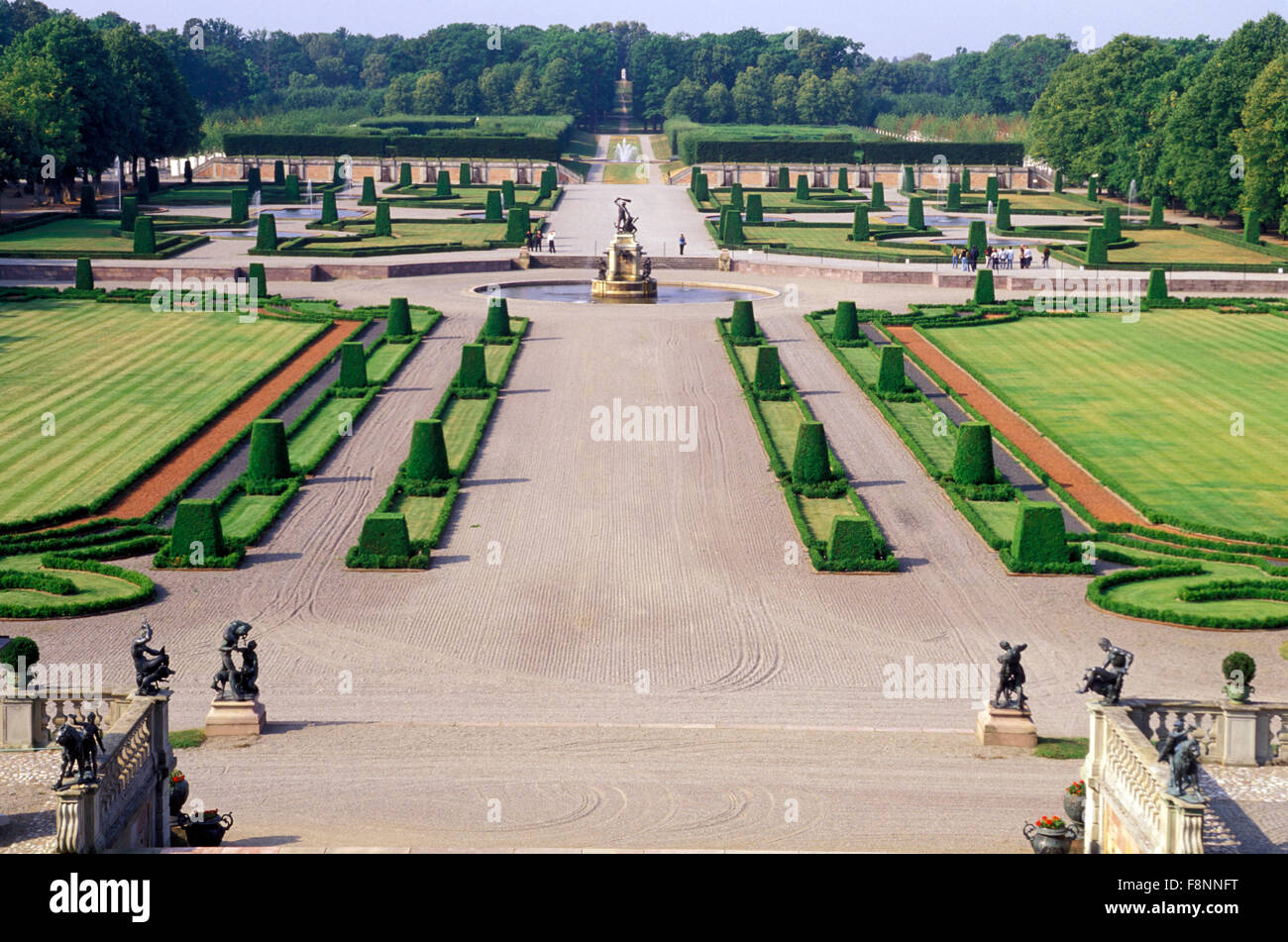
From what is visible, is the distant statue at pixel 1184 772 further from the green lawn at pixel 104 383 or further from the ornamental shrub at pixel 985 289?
the ornamental shrub at pixel 985 289

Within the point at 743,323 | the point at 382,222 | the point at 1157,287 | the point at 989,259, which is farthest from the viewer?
the point at 382,222

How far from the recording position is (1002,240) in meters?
89.6

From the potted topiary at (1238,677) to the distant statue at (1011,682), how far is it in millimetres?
2946

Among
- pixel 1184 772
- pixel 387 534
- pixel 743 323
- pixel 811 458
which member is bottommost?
pixel 387 534

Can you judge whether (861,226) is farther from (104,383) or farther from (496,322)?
(104,383)

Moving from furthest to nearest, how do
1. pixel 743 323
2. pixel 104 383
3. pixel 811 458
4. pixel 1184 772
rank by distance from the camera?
pixel 743 323 < pixel 104 383 < pixel 811 458 < pixel 1184 772

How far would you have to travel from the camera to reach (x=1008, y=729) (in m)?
24.1

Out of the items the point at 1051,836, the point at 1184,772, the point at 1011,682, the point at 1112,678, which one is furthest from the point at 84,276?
the point at 1184,772

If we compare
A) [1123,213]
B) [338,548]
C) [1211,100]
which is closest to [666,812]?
[338,548]

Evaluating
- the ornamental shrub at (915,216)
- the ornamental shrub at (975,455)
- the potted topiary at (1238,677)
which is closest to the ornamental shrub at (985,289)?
the ornamental shrub at (975,455)

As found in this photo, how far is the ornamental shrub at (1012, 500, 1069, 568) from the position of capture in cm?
3331

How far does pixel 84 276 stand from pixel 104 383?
A: 59.2ft

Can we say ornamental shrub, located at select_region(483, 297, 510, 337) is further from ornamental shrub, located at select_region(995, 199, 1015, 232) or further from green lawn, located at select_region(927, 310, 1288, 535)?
ornamental shrub, located at select_region(995, 199, 1015, 232)
